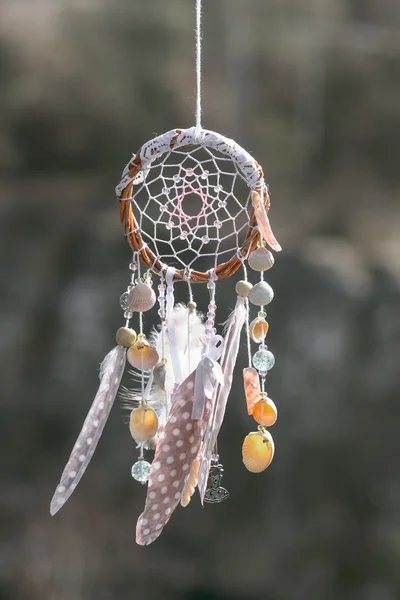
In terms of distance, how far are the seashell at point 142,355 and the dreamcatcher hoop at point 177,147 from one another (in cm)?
9

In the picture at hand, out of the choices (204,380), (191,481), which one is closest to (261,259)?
(204,380)

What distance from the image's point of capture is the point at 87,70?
1.79 metres

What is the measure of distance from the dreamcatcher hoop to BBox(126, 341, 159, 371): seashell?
9cm

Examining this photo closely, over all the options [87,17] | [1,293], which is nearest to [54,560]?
[1,293]

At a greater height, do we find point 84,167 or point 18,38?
point 18,38

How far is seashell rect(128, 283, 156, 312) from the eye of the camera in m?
0.79

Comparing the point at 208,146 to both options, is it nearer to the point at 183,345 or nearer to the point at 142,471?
the point at 183,345

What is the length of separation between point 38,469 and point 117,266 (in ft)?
1.79

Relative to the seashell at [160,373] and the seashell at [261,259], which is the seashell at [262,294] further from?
the seashell at [160,373]

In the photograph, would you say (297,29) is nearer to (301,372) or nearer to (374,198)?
(374,198)

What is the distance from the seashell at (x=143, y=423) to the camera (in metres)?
0.82

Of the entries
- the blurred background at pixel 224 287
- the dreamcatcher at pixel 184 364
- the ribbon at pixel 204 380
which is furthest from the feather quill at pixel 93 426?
the blurred background at pixel 224 287

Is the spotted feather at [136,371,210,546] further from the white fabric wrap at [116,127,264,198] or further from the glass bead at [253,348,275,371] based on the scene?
the white fabric wrap at [116,127,264,198]

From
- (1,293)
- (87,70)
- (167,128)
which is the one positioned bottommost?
(1,293)
